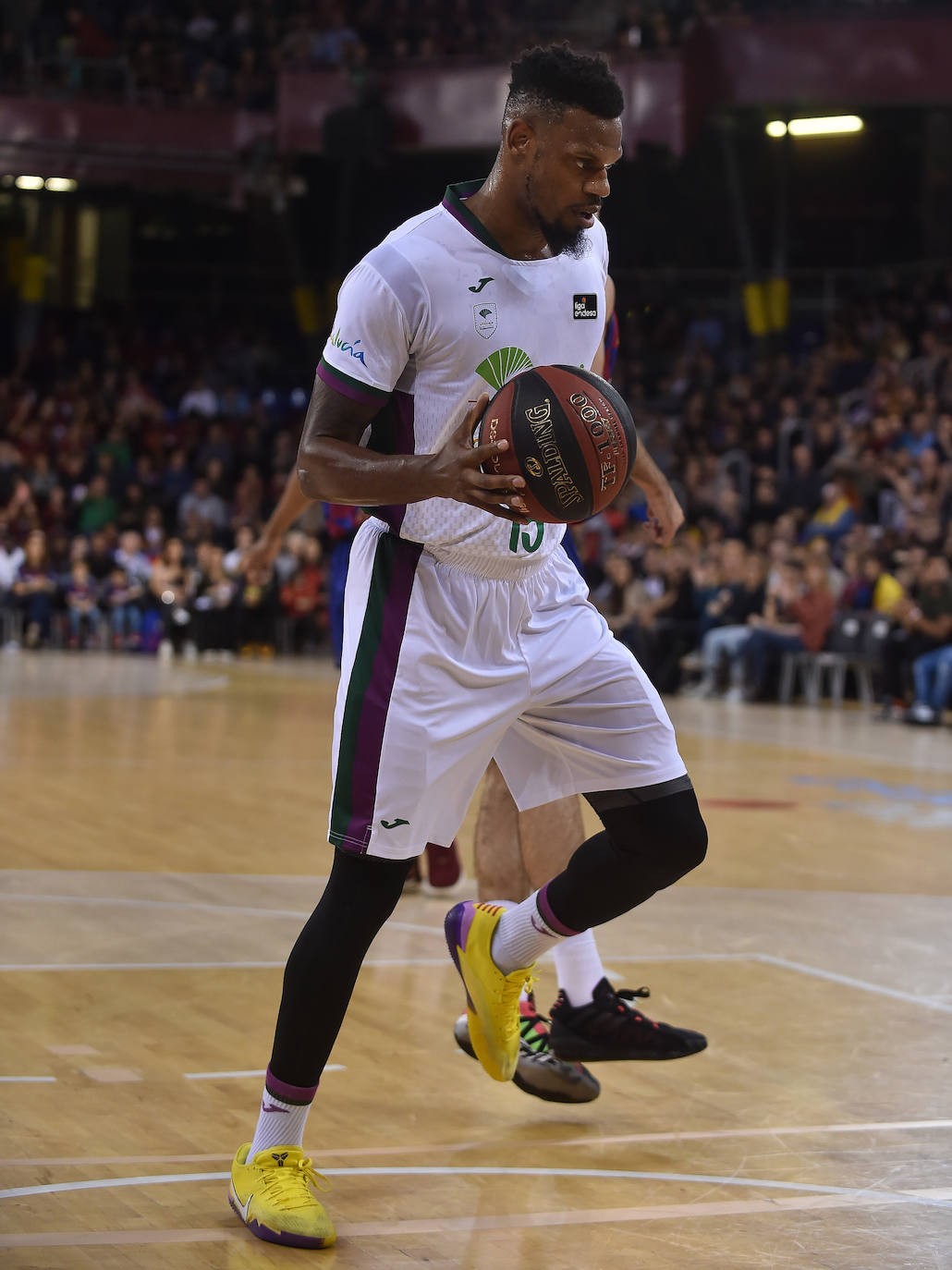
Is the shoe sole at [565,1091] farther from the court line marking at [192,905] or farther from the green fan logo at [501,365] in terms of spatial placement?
the court line marking at [192,905]

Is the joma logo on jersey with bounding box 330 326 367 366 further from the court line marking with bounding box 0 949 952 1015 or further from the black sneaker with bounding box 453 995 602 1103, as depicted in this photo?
the court line marking with bounding box 0 949 952 1015

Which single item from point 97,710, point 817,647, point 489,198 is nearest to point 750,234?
point 817,647

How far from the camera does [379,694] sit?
3.19 m

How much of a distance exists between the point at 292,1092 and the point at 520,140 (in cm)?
188

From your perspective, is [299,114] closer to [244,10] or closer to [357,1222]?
[244,10]

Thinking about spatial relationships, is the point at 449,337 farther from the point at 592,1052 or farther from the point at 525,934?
the point at 592,1052

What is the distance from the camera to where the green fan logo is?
3244mm

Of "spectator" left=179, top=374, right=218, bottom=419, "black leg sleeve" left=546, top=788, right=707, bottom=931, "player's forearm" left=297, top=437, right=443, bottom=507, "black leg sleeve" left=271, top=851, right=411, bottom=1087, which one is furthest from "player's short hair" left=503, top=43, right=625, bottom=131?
"spectator" left=179, top=374, right=218, bottom=419

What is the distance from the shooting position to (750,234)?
23.2m

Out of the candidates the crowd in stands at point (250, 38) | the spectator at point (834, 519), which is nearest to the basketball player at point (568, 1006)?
the spectator at point (834, 519)

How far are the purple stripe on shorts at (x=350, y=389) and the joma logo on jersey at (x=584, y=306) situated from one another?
19.5 inches

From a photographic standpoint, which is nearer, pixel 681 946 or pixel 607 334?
pixel 607 334

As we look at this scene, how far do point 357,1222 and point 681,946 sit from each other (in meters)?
2.44

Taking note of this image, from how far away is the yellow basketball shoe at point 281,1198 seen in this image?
9.32 feet
